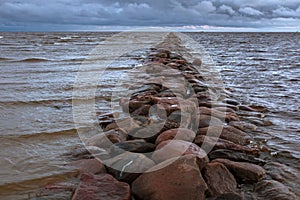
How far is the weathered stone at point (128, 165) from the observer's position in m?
2.32

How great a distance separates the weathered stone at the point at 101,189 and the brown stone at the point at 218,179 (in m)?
0.62

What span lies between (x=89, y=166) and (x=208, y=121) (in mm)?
1501

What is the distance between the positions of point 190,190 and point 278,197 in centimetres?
68

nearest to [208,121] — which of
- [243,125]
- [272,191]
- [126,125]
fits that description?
[243,125]

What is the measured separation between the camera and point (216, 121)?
3518 millimetres

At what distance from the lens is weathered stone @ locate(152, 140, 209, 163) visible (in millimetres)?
2391

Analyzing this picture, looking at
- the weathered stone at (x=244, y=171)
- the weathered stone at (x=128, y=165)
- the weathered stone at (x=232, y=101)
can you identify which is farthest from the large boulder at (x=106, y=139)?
the weathered stone at (x=232, y=101)

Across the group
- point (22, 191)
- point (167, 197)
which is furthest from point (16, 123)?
point (167, 197)

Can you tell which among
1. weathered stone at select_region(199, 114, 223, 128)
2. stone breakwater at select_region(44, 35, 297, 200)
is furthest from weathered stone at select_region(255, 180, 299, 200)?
weathered stone at select_region(199, 114, 223, 128)

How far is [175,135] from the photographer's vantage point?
280 centimetres

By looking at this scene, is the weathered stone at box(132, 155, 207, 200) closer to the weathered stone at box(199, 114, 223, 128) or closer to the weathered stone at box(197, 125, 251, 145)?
the weathered stone at box(197, 125, 251, 145)

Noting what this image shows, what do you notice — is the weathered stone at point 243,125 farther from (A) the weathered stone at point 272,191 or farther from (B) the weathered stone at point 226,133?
(A) the weathered stone at point 272,191

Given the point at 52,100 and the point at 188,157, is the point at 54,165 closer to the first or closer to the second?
the point at 188,157

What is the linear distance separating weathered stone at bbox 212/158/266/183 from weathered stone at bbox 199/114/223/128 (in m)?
0.85
